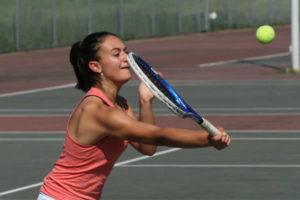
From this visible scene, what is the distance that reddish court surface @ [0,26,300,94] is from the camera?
25.8 m

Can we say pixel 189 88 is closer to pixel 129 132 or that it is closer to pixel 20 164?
pixel 20 164

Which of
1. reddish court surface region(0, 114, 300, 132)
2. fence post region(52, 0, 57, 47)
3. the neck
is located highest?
the neck

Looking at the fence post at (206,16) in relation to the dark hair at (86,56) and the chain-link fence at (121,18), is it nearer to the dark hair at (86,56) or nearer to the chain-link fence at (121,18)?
the chain-link fence at (121,18)

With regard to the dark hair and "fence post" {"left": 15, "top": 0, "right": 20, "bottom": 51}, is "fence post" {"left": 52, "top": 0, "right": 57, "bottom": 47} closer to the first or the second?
"fence post" {"left": 15, "top": 0, "right": 20, "bottom": 51}

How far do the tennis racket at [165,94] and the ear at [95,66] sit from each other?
0.38 m

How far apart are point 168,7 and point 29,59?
44.6 feet

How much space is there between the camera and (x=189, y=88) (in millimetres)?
23016

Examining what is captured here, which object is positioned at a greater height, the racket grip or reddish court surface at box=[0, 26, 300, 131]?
the racket grip

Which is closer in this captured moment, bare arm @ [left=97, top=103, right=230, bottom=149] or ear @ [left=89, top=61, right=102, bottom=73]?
bare arm @ [left=97, top=103, right=230, bottom=149]

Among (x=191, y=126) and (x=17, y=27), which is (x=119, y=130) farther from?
(x=17, y=27)

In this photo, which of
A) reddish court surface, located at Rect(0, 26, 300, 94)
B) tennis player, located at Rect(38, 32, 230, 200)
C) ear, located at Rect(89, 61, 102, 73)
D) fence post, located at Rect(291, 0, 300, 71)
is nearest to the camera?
tennis player, located at Rect(38, 32, 230, 200)

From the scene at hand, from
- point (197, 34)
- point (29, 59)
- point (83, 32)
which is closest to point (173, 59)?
point (29, 59)

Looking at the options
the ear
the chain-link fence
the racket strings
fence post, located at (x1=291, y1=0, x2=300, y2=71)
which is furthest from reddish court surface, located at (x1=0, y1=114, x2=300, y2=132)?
the chain-link fence

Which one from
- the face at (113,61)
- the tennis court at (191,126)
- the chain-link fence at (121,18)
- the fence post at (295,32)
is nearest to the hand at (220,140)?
the face at (113,61)
